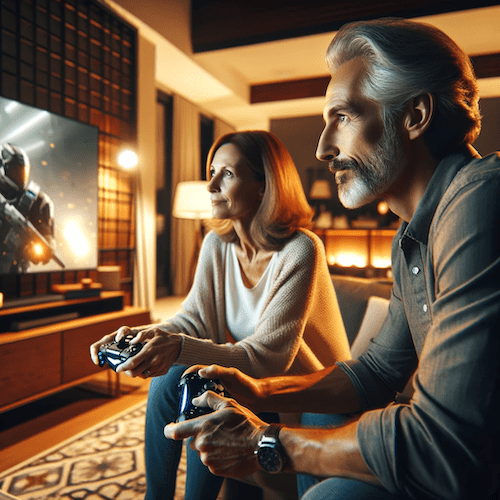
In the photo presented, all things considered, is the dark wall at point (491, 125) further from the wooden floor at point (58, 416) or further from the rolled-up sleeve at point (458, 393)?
the rolled-up sleeve at point (458, 393)

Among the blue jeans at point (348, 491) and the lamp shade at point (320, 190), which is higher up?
the lamp shade at point (320, 190)

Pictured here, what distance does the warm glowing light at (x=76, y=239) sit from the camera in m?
2.54

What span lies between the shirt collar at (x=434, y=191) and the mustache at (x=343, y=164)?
151mm

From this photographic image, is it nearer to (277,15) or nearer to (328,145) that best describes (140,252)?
(277,15)

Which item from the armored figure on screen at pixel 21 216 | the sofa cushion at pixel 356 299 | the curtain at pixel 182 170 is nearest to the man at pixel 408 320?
the sofa cushion at pixel 356 299

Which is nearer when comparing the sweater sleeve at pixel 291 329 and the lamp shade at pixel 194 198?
the sweater sleeve at pixel 291 329

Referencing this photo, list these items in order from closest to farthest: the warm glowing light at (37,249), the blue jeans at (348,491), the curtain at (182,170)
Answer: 1. the blue jeans at (348,491)
2. the warm glowing light at (37,249)
3. the curtain at (182,170)

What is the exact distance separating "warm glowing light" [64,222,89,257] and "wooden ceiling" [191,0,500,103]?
7.77 ft

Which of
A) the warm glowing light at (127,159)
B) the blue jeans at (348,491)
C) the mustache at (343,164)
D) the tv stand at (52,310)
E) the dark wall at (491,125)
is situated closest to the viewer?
the blue jeans at (348,491)

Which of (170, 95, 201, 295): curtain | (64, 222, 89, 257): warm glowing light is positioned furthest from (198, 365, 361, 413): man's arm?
(170, 95, 201, 295): curtain

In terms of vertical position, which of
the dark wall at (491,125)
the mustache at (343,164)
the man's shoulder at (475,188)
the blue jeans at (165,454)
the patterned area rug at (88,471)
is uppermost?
the dark wall at (491,125)

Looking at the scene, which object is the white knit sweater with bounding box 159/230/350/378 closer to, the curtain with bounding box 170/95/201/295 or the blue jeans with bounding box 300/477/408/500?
the blue jeans with bounding box 300/477/408/500

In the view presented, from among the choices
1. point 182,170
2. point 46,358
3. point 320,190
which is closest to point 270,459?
point 46,358

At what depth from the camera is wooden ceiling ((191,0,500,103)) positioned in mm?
3400
